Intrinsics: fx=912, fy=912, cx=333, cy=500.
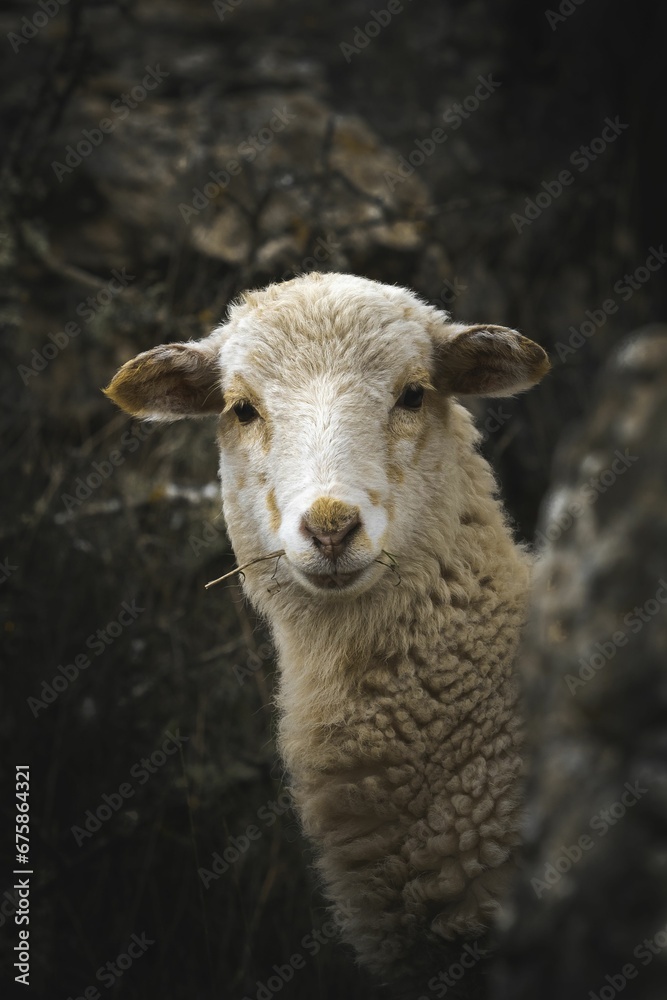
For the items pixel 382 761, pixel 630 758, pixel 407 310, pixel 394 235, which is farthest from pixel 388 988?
pixel 394 235

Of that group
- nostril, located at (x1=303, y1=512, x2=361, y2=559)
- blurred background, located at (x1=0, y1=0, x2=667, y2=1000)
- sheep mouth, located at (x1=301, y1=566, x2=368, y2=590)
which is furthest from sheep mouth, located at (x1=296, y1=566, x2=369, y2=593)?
blurred background, located at (x1=0, y1=0, x2=667, y2=1000)

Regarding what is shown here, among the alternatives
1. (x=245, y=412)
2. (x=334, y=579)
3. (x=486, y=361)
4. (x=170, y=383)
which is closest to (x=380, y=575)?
(x=334, y=579)

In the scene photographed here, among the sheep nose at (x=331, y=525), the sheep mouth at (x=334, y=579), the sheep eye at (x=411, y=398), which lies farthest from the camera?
the sheep eye at (x=411, y=398)

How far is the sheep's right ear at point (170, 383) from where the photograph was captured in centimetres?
336

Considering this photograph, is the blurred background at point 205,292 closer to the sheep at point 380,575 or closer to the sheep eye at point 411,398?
the sheep at point 380,575

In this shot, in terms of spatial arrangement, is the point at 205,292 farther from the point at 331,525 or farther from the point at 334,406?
the point at 331,525

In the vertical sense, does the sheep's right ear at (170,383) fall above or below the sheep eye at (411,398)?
below

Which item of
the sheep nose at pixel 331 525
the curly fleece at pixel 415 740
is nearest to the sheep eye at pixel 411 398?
the curly fleece at pixel 415 740

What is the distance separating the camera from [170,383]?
138 inches

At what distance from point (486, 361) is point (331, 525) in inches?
42.8

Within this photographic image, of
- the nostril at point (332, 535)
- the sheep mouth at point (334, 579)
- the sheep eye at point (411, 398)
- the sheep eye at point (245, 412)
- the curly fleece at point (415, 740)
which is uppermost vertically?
the sheep eye at point (411, 398)

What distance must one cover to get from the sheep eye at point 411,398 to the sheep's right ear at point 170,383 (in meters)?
0.76

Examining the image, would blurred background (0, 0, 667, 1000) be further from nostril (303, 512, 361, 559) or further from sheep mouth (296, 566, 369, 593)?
nostril (303, 512, 361, 559)

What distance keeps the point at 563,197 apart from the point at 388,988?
6.29 m
